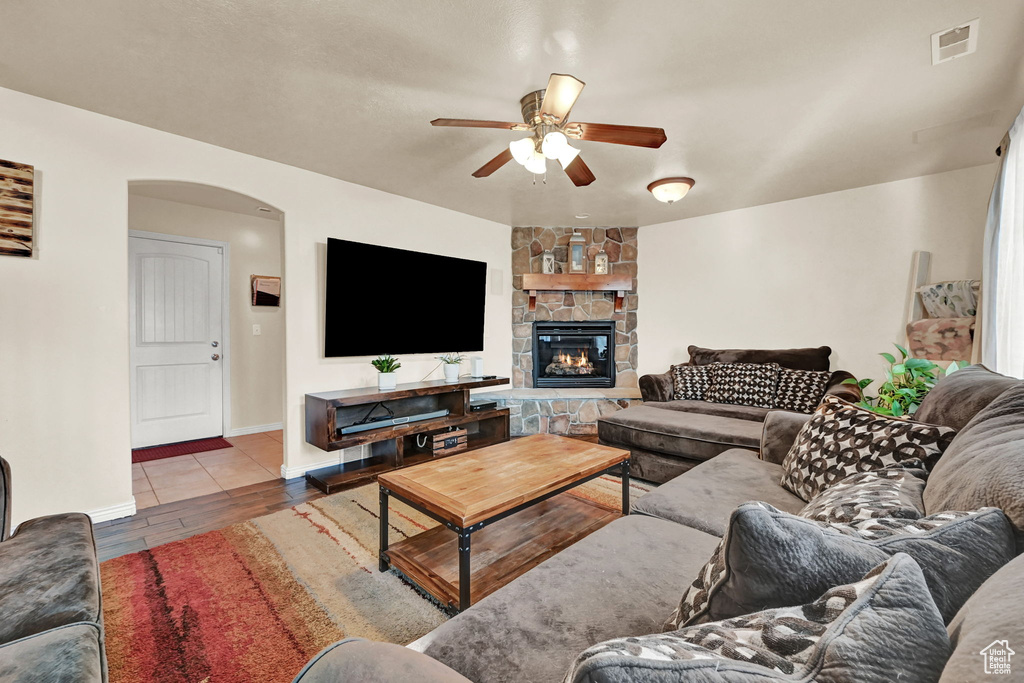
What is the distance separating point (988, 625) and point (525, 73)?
2.24 m

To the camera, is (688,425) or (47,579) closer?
(47,579)

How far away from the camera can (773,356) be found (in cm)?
379

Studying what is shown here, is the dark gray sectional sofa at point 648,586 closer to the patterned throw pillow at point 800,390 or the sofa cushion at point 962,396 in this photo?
the sofa cushion at point 962,396

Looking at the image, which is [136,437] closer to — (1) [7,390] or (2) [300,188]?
(1) [7,390]

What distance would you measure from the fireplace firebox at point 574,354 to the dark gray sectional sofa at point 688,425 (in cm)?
118

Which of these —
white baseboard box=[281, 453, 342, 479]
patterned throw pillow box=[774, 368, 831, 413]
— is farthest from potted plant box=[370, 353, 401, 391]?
patterned throw pillow box=[774, 368, 831, 413]

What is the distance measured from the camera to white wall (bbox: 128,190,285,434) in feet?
14.0

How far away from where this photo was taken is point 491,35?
175 cm

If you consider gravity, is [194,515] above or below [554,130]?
below

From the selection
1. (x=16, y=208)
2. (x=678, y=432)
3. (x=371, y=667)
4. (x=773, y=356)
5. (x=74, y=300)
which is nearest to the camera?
(x=371, y=667)

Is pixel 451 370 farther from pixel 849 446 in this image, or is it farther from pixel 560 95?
pixel 849 446

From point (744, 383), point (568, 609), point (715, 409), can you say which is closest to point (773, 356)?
point (744, 383)

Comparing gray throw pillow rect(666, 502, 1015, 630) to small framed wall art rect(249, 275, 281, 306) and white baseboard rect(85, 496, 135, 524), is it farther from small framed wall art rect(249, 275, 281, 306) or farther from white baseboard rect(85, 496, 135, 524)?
small framed wall art rect(249, 275, 281, 306)

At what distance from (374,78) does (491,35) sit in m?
0.67
